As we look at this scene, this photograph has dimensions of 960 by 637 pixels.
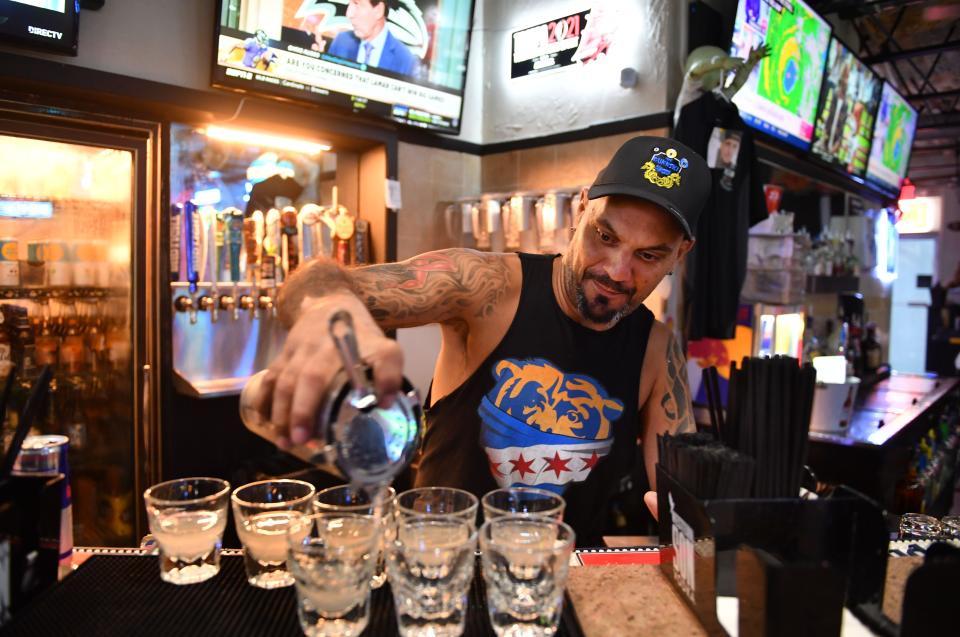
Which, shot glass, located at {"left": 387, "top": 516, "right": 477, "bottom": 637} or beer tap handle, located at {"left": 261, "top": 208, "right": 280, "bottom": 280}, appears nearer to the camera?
shot glass, located at {"left": 387, "top": 516, "right": 477, "bottom": 637}

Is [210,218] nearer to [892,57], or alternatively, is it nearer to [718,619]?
[718,619]

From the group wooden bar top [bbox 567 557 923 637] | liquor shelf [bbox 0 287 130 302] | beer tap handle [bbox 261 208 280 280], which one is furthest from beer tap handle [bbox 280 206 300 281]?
wooden bar top [bbox 567 557 923 637]

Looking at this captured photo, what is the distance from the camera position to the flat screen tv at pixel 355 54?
117 inches

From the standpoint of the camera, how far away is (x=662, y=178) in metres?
1.57

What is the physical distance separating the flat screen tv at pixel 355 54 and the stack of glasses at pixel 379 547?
2383 mm

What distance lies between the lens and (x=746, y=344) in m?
3.96

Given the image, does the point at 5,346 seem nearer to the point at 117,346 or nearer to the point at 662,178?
the point at 117,346

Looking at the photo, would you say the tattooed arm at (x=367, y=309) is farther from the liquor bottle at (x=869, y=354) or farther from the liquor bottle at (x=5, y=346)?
the liquor bottle at (x=869, y=354)

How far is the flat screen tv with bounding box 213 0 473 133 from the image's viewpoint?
2971 millimetres

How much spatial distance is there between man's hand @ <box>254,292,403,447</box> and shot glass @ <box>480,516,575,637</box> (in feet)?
0.92

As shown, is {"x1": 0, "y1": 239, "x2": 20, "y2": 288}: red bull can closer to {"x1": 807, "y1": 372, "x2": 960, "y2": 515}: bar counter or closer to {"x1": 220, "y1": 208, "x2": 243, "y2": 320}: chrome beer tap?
{"x1": 220, "y1": 208, "x2": 243, "y2": 320}: chrome beer tap

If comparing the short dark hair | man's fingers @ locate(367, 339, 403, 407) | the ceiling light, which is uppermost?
the short dark hair

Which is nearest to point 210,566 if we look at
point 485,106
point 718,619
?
point 718,619

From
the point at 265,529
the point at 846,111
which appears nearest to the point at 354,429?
the point at 265,529
